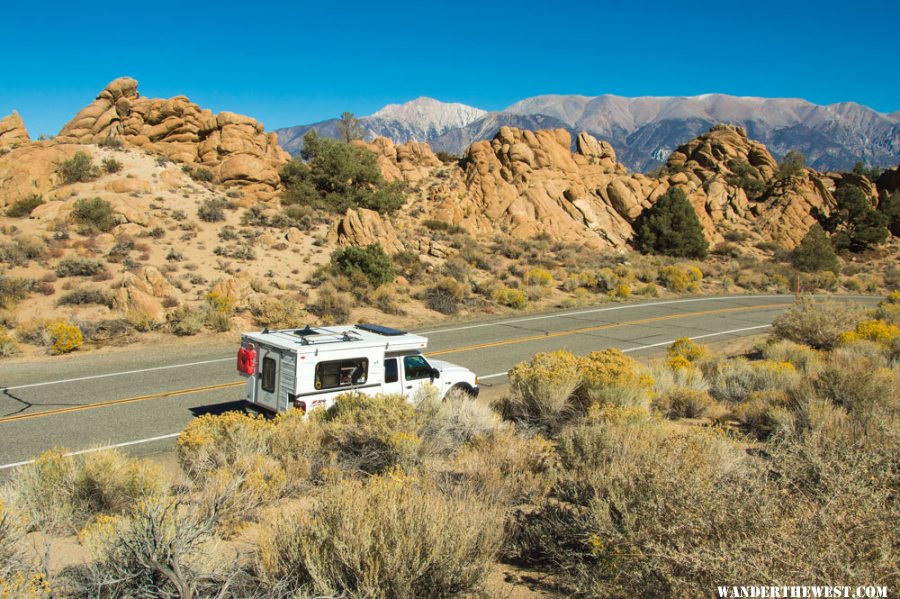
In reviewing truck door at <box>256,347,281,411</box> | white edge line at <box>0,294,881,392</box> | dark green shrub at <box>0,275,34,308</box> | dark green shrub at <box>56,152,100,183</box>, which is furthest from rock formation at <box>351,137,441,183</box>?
truck door at <box>256,347,281,411</box>

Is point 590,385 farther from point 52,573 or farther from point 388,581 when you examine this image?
point 52,573

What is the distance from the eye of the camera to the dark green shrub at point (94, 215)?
27.2m

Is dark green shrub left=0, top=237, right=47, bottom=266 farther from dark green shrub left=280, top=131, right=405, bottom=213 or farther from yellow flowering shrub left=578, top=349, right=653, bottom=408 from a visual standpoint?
yellow flowering shrub left=578, top=349, right=653, bottom=408

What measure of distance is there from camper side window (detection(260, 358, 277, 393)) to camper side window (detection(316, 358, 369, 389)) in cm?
82

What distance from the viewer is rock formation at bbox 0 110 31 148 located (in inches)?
1427

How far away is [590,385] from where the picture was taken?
1052 centimetres

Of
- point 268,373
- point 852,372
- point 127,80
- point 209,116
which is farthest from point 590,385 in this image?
point 127,80

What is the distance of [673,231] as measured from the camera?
44125mm

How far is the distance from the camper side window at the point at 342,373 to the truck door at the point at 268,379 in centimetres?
70

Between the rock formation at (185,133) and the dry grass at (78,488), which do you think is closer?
the dry grass at (78,488)

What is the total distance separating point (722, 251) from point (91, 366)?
4475 centimetres

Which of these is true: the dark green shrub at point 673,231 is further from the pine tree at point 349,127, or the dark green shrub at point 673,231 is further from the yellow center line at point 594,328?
the pine tree at point 349,127

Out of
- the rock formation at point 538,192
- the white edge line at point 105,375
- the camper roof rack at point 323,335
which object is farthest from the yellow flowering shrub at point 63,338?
the rock formation at point 538,192

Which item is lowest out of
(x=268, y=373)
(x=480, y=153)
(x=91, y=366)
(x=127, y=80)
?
(x=91, y=366)
